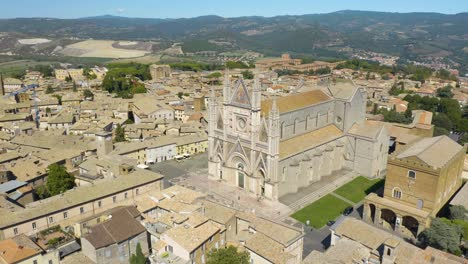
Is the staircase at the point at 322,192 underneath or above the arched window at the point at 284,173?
underneath

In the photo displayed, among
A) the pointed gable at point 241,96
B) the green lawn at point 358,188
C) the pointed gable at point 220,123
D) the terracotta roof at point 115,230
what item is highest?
the pointed gable at point 241,96

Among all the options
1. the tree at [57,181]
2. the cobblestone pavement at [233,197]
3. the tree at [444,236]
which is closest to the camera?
the tree at [444,236]

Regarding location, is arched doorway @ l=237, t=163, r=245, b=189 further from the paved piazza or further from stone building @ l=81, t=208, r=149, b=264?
stone building @ l=81, t=208, r=149, b=264

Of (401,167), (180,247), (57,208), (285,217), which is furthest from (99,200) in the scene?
(401,167)

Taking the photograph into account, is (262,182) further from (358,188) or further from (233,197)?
(358,188)

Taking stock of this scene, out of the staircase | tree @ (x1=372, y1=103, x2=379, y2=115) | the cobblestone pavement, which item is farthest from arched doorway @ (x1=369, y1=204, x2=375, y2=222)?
tree @ (x1=372, y1=103, x2=379, y2=115)

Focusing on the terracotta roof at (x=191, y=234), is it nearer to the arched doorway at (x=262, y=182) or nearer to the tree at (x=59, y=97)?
the arched doorway at (x=262, y=182)

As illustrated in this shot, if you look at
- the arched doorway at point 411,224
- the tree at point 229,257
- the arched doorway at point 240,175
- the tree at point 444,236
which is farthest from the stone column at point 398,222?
the tree at point 229,257
